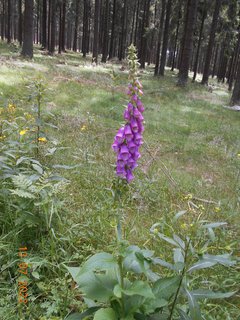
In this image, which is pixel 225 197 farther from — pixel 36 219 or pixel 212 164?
pixel 36 219

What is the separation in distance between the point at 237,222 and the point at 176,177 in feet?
5.84

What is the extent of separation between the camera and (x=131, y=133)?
2.54 m

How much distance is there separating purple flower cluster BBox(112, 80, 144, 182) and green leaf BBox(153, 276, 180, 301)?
0.82 m

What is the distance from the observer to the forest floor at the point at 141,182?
3186 mm

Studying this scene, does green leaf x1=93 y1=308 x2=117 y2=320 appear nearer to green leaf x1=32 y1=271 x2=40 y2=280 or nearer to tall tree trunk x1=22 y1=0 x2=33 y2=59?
green leaf x1=32 y1=271 x2=40 y2=280

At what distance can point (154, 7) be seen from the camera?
47.2m

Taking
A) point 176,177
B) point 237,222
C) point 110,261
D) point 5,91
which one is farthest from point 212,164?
point 5,91

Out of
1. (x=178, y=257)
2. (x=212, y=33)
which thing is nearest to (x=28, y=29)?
(x=212, y=33)

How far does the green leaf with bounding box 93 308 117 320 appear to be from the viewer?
2.01 m

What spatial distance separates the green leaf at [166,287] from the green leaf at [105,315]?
33cm

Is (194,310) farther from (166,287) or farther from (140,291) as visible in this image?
(140,291)

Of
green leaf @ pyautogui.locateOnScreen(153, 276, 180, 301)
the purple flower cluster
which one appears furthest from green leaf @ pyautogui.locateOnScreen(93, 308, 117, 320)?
the purple flower cluster

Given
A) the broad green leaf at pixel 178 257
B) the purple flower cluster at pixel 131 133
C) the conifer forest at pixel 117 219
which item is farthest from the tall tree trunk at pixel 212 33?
the broad green leaf at pixel 178 257

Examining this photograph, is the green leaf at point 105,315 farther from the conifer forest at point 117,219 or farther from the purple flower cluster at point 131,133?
the purple flower cluster at point 131,133
